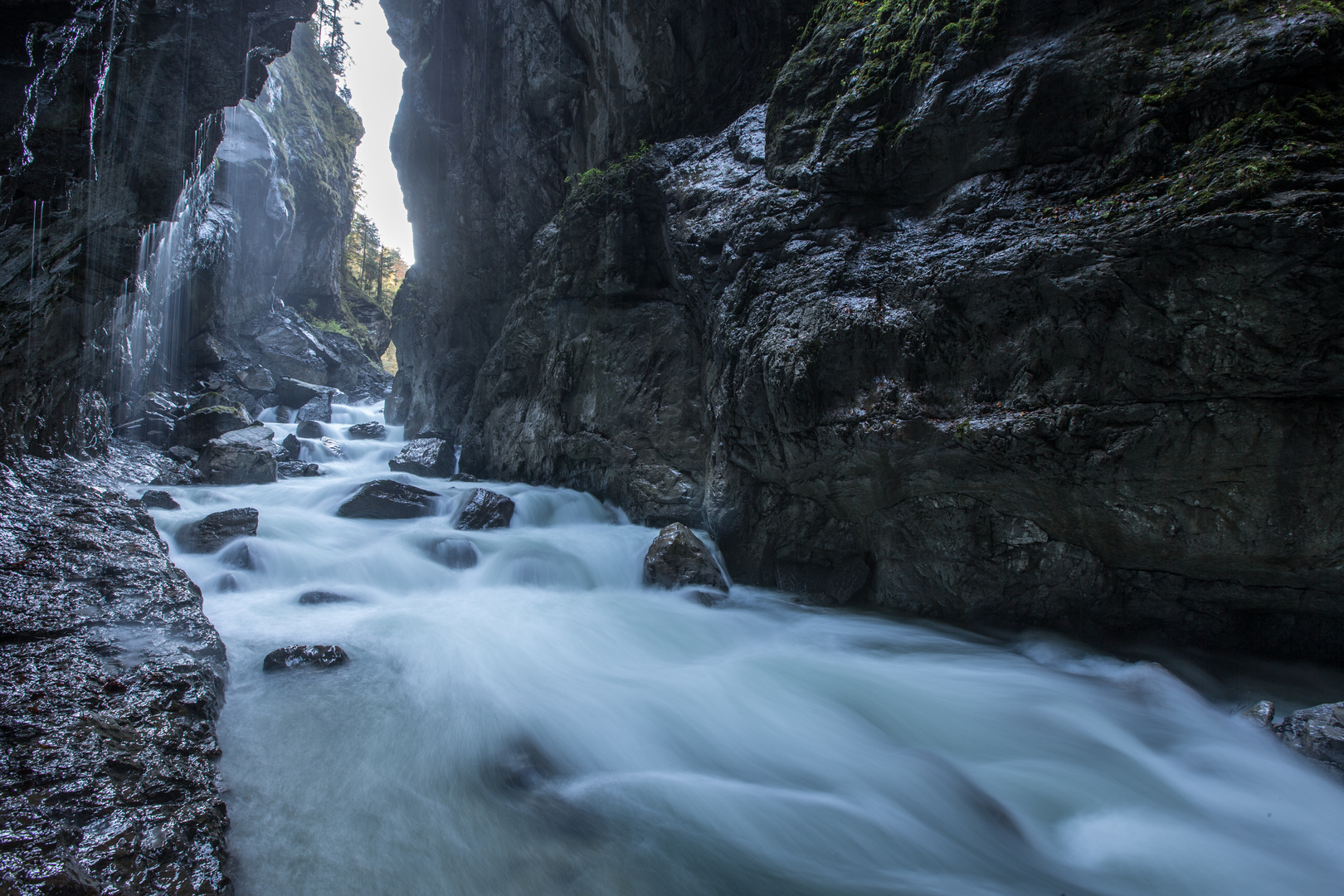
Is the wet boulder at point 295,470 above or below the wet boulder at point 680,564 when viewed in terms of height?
below

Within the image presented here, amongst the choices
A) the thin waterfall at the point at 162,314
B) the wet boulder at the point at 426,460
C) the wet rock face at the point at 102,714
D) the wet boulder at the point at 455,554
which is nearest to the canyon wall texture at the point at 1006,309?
the wet boulder at the point at 455,554

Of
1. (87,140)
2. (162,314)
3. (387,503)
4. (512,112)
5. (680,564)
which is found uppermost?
(512,112)

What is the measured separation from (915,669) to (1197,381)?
2978mm

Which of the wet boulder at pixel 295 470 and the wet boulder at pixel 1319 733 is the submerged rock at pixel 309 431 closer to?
the wet boulder at pixel 295 470

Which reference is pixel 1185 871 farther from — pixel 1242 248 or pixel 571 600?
pixel 571 600

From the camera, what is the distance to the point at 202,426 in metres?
14.1

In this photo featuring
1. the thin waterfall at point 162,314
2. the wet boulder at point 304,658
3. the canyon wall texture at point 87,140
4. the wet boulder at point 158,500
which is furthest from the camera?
the thin waterfall at point 162,314

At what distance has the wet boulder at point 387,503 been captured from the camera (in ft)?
31.5

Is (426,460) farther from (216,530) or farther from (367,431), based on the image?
(216,530)

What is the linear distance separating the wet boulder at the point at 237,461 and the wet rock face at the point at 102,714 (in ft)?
25.9

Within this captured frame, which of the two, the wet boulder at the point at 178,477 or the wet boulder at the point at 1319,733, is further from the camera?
the wet boulder at the point at 178,477

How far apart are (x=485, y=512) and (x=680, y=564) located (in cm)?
388

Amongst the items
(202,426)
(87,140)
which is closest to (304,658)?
(87,140)

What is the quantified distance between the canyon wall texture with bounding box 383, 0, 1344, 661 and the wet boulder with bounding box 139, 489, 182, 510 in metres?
6.98
